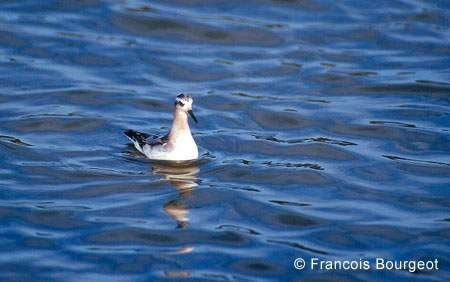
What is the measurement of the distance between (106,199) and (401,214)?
3976 mm

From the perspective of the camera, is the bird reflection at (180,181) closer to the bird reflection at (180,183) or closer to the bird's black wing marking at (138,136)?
the bird reflection at (180,183)

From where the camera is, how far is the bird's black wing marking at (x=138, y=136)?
58.1ft

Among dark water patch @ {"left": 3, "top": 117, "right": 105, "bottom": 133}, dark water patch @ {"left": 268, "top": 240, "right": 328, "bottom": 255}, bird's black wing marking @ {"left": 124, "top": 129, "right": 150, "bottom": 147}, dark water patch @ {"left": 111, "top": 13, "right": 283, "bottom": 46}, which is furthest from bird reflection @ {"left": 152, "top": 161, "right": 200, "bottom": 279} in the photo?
dark water patch @ {"left": 111, "top": 13, "right": 283, "bottom": 46}

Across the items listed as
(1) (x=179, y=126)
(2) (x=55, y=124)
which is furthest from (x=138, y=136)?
(2) (x=55, y=124)

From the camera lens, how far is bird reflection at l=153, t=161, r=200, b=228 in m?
15.7

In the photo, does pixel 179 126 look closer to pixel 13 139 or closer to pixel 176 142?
pixel 176 142

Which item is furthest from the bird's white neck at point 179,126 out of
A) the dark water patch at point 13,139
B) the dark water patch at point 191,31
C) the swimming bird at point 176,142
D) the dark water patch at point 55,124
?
the dark water patch at point 191,31

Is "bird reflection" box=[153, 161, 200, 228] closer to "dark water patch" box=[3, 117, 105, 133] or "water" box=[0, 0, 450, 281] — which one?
"water" box=[0, 0, 450, 281]

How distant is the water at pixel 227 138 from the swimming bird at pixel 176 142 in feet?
0.60

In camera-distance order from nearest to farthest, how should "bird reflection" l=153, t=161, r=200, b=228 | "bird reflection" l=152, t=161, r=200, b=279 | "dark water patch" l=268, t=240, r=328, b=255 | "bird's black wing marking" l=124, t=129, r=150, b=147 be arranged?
"dark water patch" l=268, t=240, r=328, b=255
"bird reflection" l=152, t=161, r=200, b=279
"bird reflection" l=153, t=161, r=200, b=228
"bird's black wing marking" l=124, t=129, r=150, b=147

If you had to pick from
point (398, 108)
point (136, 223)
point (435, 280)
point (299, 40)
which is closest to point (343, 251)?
point (435, 280)

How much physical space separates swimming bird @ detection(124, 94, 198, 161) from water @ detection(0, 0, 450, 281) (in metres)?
0.18

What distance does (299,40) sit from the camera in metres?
23.7

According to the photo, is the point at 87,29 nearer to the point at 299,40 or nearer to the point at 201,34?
the point at 201,34
